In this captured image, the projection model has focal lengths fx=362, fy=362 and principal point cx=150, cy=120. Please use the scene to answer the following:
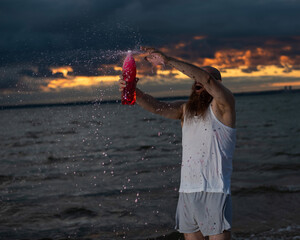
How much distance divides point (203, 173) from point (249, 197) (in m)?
6.71


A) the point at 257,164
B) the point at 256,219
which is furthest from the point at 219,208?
the point at 257,164

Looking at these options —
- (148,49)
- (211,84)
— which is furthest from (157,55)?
(211,84)

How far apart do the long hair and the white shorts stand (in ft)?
2.12

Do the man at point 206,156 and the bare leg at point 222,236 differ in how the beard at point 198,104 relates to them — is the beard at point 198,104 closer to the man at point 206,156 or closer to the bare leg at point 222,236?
the man at point 206,156

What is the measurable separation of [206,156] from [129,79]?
3.61ft

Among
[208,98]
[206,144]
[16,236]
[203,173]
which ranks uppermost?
[208,98]

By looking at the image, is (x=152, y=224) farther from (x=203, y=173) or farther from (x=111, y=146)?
(x=111, y=146)

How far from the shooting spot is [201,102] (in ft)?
9.73

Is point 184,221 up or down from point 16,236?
up

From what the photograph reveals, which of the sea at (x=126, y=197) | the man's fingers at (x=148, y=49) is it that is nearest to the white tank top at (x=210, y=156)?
the man's fingers at (x=148, y=49)

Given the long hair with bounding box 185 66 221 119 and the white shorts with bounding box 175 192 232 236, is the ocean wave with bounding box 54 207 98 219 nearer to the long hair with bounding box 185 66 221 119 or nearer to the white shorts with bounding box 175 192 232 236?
the white shorts with bounding box 175 192 232 236

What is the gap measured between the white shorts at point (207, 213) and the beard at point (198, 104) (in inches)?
25.3

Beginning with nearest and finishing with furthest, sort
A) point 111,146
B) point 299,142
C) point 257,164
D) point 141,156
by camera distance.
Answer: point 257,164
point 141,156
point 299,142
point 111,146

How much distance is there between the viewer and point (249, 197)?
9.03m
